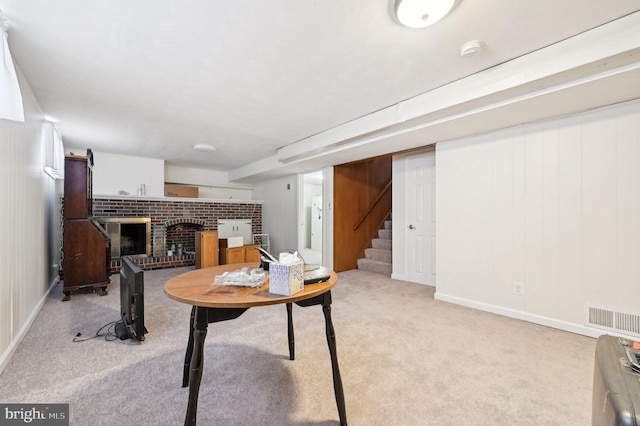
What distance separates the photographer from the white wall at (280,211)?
5.88 m

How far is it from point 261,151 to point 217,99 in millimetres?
2079

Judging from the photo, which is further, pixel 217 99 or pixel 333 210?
pixel 333 210

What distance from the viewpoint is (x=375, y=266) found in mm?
4844

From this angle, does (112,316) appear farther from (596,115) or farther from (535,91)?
(596,115)

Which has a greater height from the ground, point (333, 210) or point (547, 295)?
point (333, 210)

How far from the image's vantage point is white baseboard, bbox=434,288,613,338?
2358mm

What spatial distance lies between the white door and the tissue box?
3.26 meters

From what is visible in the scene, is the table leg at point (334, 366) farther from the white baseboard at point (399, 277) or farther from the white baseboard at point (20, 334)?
the white baseboard at point (399, 277)

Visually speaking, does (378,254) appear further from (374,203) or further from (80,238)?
(80,238)

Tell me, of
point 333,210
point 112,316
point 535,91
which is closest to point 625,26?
point 535,91

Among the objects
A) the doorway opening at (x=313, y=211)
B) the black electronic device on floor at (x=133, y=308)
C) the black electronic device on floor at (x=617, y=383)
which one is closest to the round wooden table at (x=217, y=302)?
the black electronic device on floor at (x=617, y=383)

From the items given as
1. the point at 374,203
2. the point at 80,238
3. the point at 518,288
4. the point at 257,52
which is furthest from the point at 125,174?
the point at 518,288

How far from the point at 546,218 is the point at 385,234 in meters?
2.98

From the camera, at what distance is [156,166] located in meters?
5.45
